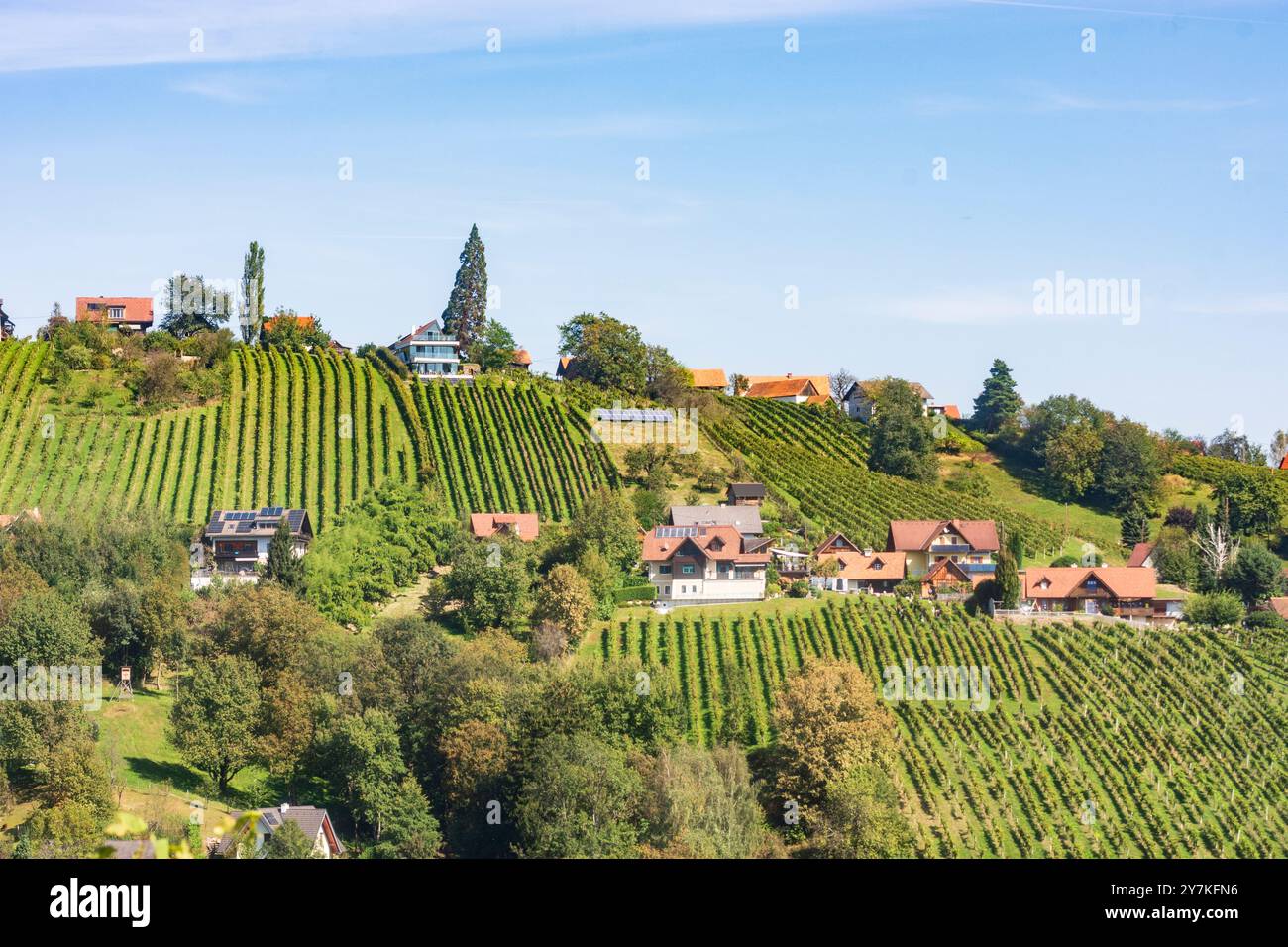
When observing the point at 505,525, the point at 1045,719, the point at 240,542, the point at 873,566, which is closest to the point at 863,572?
the point at 873,566

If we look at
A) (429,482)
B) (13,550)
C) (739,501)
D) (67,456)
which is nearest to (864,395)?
(739,501)

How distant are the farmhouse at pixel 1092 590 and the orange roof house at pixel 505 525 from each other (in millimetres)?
23830

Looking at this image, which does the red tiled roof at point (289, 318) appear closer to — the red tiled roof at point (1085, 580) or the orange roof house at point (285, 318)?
the orange roof house at point (285, 318)

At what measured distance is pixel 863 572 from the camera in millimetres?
70125

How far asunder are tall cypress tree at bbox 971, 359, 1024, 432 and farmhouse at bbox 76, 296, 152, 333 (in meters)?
62.6

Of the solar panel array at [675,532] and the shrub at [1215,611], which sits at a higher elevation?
the solar panel array at [675,532]

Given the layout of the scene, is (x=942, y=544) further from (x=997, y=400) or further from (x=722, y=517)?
(x=997, y=400)

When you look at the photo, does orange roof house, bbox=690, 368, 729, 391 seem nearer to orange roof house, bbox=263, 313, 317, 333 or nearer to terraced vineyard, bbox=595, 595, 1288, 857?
orange roof house, bbox=263, 313, 317, 333

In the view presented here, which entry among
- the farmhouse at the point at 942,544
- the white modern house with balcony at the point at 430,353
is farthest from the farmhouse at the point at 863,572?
the white modern house with balcony at the point at 430,353

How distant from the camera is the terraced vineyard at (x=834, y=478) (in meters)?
82.6
